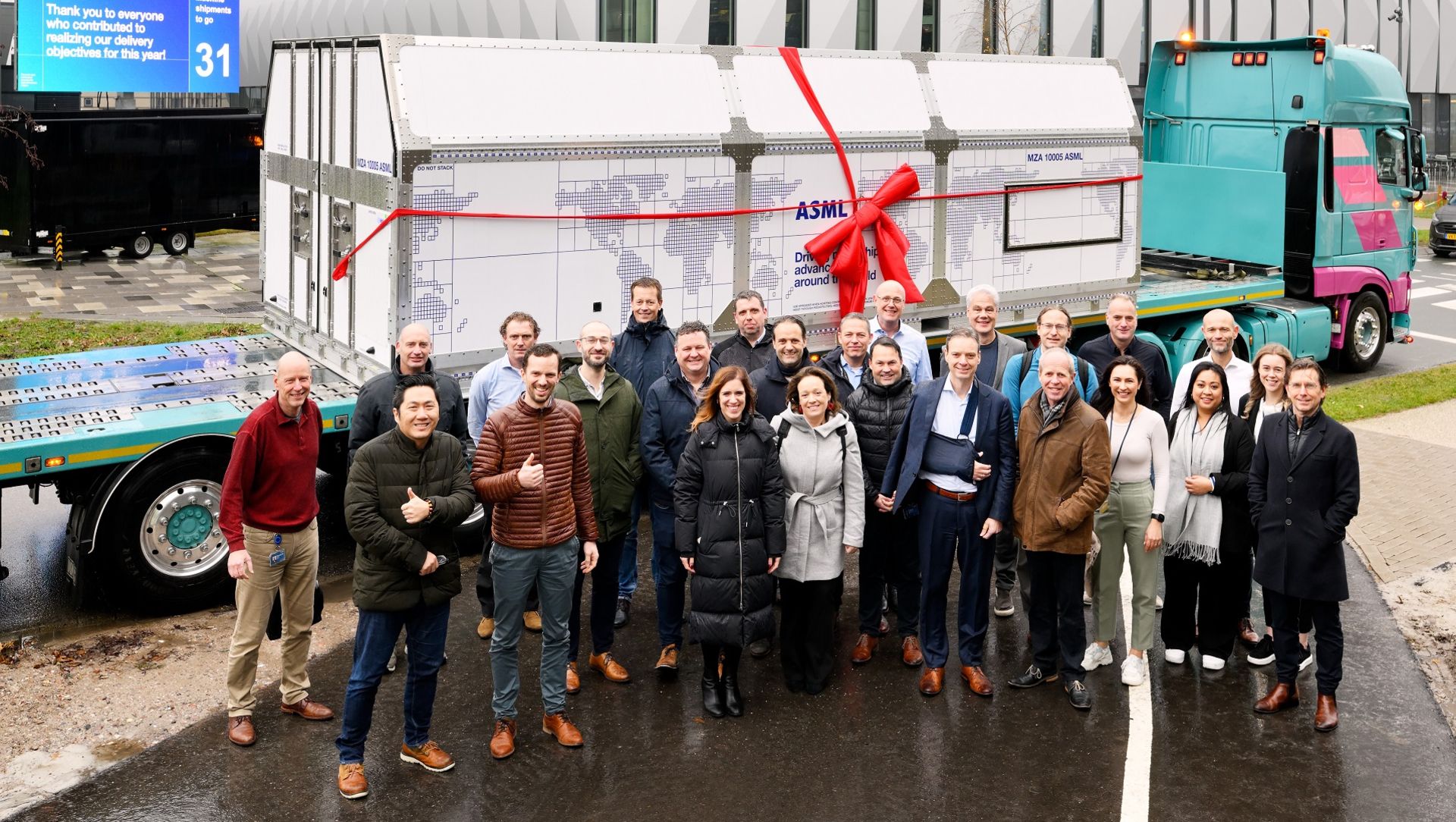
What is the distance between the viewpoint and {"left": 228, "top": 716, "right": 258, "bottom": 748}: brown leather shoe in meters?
6.82

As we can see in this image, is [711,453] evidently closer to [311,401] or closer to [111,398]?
[311,401]

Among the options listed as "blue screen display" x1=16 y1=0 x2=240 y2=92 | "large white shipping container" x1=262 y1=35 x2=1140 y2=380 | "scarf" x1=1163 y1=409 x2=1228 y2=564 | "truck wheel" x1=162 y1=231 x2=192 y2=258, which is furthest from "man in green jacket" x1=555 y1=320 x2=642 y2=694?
"blue screen display" x1=16 y1=0 x2=240 y2=92

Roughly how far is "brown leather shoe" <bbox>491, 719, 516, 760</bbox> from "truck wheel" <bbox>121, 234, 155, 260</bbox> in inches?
896

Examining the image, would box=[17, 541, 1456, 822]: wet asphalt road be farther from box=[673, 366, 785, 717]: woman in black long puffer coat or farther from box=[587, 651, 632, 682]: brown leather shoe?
box=[673, 366, 785, 717]: woman in black long puffer coat

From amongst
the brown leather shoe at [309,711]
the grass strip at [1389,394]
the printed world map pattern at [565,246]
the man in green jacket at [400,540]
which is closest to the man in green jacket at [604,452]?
the man in green jacket at [400,540]

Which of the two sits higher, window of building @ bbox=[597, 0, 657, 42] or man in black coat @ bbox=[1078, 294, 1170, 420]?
window of building @ bbox=[597, 0, 657, 42]

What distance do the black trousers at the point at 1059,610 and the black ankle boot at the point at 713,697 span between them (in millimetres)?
1690

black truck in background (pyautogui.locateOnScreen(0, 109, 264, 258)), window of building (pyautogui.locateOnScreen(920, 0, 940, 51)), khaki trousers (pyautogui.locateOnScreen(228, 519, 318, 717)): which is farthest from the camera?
window of building (pyautogui.locateOnScreen(920, 0, 940, 51))

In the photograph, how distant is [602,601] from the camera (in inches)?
303

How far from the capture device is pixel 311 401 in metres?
7.12

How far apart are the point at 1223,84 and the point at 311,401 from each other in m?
12.1

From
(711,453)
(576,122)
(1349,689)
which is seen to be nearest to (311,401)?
(711,453)

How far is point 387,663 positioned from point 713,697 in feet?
5.83

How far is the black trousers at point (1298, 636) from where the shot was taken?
7160 mm
